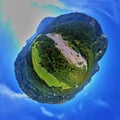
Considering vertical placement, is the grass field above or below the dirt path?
below

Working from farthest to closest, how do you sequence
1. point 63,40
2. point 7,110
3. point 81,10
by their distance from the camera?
1. point 81,10
2. point 7,110
3. point 63,40

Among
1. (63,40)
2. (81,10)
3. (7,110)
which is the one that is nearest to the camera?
(63,40)

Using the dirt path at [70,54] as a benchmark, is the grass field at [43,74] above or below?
below

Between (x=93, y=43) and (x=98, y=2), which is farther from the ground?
(x=98, y=2)

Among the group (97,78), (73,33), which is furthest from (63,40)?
(97,78)

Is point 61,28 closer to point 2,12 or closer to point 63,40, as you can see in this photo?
point 63,40
